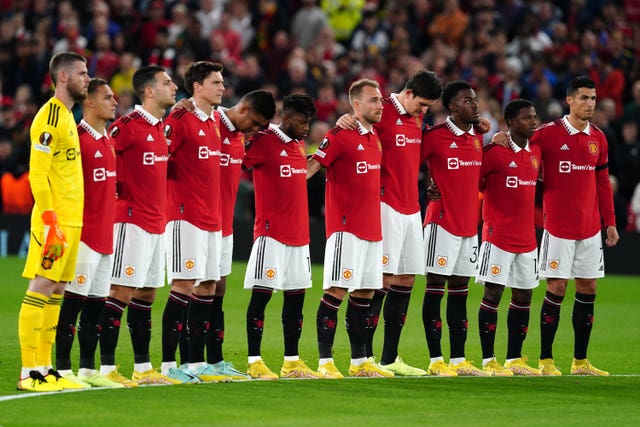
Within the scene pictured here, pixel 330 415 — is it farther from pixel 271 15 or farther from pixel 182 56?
pixel 271 15

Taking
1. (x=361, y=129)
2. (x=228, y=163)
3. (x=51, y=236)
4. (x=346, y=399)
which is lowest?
(x=346, y=399)

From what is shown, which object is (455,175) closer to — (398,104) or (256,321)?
(398,104)

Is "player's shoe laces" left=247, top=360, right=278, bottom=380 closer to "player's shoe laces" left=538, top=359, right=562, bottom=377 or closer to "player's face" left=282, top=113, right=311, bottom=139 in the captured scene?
"player's face" left=282, top=113, right=311, bottom=139

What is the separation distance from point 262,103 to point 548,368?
150 inches

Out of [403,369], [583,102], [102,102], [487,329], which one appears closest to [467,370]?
[487,329]

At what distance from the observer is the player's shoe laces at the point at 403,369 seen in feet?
42.8

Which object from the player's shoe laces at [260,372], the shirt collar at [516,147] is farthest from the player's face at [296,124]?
the shirt collar at [516,147]

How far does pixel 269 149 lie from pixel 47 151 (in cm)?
237

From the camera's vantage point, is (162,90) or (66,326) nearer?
(66,326)

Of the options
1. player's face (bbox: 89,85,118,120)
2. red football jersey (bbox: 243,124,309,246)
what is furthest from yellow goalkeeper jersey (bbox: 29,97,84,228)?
red football jersey (bbox: 243,124,309,246)

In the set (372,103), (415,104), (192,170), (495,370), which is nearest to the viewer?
(192,170)

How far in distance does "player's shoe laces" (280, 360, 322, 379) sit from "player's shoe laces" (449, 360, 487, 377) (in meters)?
1.45

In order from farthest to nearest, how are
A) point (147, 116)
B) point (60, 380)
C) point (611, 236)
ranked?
point (611, 236) < point (147, 116) < point (60, 380)

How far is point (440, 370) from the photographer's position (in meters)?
13.1
